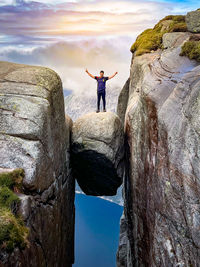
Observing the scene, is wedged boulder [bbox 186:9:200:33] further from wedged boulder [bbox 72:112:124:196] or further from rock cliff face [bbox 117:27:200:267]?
wedged boulder [bbox 72:112:124:196]

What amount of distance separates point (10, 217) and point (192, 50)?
11.3 m

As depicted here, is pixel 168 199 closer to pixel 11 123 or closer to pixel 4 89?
pixel 11 123

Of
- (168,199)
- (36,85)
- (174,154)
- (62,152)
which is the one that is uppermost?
(36,85)

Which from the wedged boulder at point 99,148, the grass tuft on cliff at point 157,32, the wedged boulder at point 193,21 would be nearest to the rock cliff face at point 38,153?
the wedged boulder at point 99,148

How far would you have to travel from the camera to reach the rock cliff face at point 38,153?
11.6 metres

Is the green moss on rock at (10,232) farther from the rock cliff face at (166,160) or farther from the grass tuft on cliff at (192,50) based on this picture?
the grass tuft on cliff at (192,50)

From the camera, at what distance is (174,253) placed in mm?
11062

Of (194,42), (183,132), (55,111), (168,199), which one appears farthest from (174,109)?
(55,111)

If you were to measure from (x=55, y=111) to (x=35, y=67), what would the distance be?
3.30m

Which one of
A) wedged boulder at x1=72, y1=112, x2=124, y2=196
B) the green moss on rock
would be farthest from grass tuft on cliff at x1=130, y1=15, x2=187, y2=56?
the green moss on rock

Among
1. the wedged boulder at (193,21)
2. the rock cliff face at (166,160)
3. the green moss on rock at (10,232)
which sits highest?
the wedged boulder at (193,21)

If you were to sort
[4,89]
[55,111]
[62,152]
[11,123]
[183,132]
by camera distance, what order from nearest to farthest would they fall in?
[183,132]
[11,123]
[4,89]
[55,111]
[62,152]

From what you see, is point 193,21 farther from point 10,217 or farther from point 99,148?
point 10,217

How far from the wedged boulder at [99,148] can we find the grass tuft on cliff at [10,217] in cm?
756
